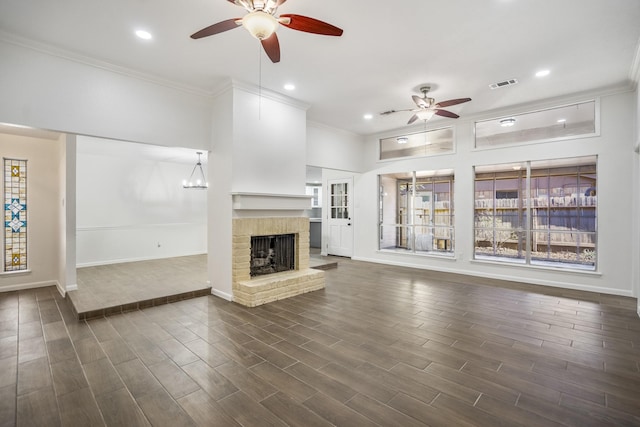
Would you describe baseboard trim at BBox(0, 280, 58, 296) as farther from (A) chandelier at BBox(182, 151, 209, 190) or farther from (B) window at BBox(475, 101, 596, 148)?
(B) window at BBox(475, 101, 596, 148)

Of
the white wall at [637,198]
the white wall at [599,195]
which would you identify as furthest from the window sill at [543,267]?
the white wall at [637,198]

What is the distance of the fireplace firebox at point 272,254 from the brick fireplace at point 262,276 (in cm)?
13

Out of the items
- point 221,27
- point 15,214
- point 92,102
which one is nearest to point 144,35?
point 92,102

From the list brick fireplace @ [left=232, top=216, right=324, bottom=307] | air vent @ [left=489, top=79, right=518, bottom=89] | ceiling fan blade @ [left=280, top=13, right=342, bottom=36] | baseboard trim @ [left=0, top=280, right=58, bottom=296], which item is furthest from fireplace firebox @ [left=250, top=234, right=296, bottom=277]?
air vent @ [left=489, top=79, right=518, bottom=89]

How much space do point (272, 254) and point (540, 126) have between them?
516 centimetres

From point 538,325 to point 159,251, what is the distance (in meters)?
7.70

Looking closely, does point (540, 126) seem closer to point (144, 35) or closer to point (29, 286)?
point (144, 35)

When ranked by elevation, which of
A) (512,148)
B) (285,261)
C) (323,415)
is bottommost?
(323,415)

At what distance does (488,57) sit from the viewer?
3643mm

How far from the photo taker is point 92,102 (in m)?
3.62

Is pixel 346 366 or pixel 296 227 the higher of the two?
pixel 296 227

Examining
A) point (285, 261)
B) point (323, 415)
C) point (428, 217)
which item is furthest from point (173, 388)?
point (428, 217)

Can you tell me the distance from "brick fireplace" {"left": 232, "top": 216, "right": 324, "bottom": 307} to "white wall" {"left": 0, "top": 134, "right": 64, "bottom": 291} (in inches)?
116

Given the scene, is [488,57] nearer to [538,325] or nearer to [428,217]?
[538,325]
